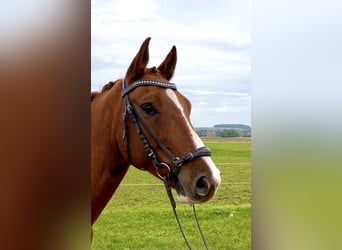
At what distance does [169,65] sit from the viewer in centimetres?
146

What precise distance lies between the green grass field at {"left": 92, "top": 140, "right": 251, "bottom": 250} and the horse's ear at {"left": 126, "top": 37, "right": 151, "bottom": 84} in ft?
2.40

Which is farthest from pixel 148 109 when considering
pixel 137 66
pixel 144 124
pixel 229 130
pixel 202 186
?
pixel 229 130

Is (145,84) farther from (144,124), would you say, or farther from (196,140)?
(196,140)

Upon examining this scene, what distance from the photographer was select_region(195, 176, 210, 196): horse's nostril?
1.23 metres

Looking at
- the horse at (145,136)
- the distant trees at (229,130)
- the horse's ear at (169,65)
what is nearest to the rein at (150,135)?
the horse at (145,136)

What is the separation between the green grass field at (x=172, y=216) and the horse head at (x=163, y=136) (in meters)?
0.67

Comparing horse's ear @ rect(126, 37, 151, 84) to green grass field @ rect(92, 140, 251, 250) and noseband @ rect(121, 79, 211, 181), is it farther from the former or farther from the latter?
green grass field @ rect(92, 140, 251, 250)

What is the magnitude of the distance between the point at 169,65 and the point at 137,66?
0.14m

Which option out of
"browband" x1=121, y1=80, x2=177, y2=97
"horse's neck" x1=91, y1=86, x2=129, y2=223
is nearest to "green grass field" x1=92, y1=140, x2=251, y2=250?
"horse's neck" x1=91, y1=86, x2=129, y2=223

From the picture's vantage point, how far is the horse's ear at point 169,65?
1438 mm

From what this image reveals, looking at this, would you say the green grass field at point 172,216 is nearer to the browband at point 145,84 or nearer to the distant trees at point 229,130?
the distant trees at point 229,130
